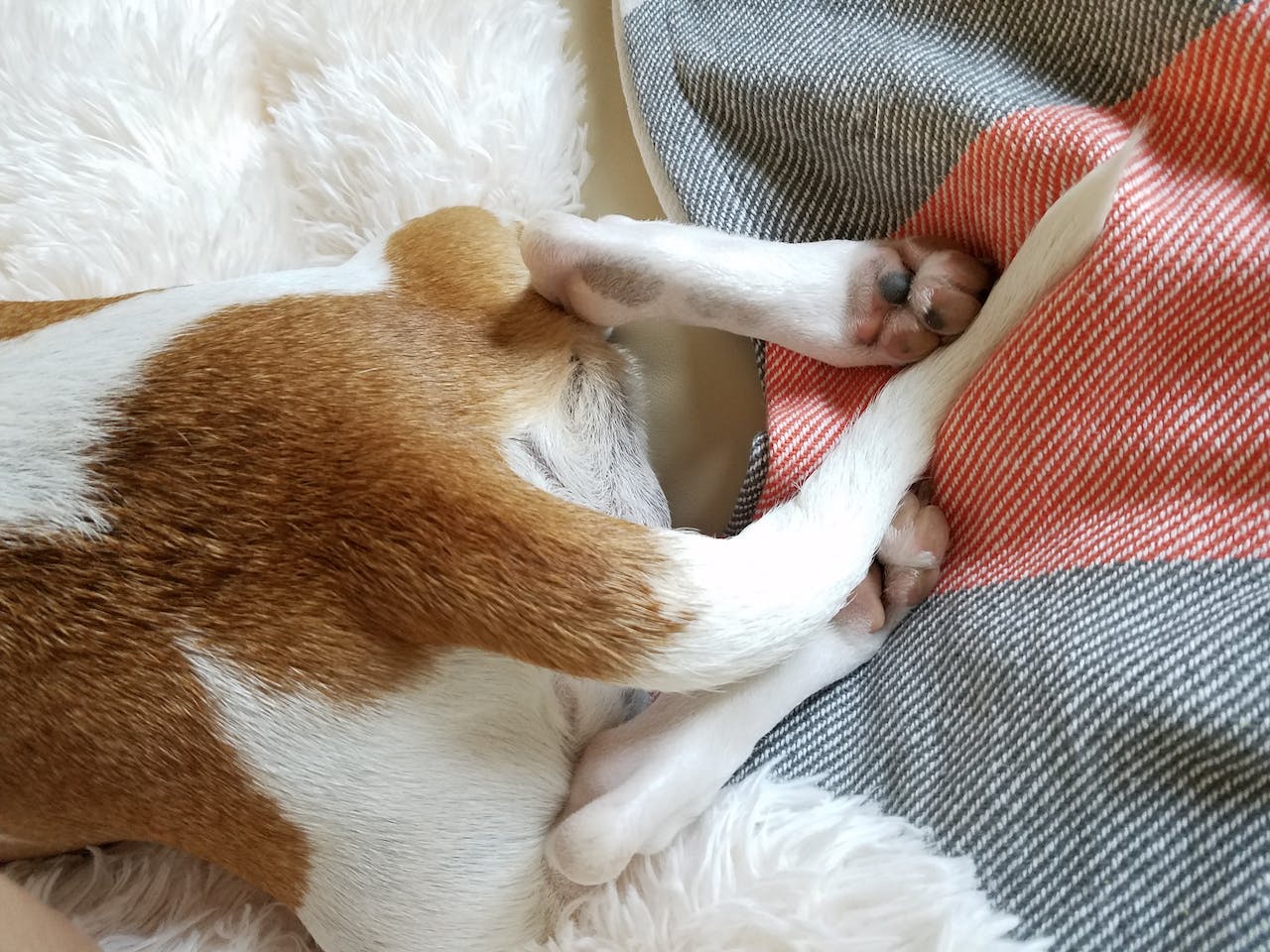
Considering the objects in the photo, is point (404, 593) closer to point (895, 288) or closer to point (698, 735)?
point (698, 735)

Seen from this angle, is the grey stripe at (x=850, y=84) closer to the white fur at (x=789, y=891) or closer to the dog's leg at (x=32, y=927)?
the white fur at (x=789, y=891)

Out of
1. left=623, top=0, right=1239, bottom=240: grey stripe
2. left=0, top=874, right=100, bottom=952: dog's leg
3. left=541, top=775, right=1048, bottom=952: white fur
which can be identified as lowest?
left=0, top=874, right=100, bottom=952: dog's leg

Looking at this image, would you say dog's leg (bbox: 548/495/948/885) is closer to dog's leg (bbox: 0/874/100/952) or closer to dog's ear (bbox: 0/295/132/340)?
dog's leg (bbox: 0/874/100/952)

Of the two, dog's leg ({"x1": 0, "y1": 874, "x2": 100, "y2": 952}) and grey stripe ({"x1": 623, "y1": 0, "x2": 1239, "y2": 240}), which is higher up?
grey stripe ({"x1": 623, "y1": 0, "x2": 1239, "y2": 240})

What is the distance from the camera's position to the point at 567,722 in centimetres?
94

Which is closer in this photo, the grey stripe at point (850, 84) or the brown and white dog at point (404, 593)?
the brown and white dog at point (404, 593)

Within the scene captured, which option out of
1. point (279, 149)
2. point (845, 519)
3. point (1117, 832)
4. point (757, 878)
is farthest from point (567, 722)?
point (279, 149)

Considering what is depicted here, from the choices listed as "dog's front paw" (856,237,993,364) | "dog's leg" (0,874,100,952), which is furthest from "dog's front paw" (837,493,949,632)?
"dog's leg" (0,874,100,952)

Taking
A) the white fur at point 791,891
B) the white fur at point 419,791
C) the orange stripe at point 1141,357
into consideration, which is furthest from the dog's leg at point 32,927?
the orange stripe at point 1141,357

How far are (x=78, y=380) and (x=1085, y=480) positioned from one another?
0.93m

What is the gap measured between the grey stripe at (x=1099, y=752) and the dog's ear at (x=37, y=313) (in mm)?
876

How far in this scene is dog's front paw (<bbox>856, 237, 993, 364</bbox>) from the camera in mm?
934

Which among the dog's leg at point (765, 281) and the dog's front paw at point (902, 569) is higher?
the dog's leg at point (765, 281)

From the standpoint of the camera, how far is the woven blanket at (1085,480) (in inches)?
28.9
